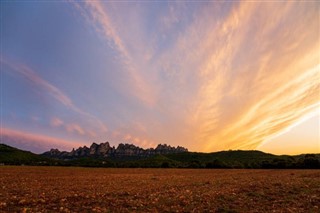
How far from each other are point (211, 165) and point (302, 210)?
128 metres

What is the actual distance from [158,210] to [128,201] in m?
3.91

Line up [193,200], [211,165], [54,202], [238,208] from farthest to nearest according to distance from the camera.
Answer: [211,165], [193,200], [54,202], [238,208]

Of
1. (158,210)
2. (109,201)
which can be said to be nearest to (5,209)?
(109,201)

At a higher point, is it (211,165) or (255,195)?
(211,165)

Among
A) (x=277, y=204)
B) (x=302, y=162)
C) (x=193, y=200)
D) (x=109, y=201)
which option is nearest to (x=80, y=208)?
(x=109, y=201)

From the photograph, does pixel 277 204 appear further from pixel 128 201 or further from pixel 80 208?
pixel 80 208

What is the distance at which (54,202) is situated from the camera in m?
20.5

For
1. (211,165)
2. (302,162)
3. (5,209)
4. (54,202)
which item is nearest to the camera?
(5,209)

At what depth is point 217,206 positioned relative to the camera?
19391 millimetres

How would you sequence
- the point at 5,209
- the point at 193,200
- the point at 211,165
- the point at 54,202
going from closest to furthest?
the point at 5,209 → the point at 54,202 → the point at 193,200 → the point at 211,165

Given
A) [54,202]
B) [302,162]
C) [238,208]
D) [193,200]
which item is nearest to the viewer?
[238,208]

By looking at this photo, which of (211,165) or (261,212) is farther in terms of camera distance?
(211,165)

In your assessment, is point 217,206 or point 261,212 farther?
point 217,206

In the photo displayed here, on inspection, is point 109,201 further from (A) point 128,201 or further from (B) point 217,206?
(B) point 217,206
